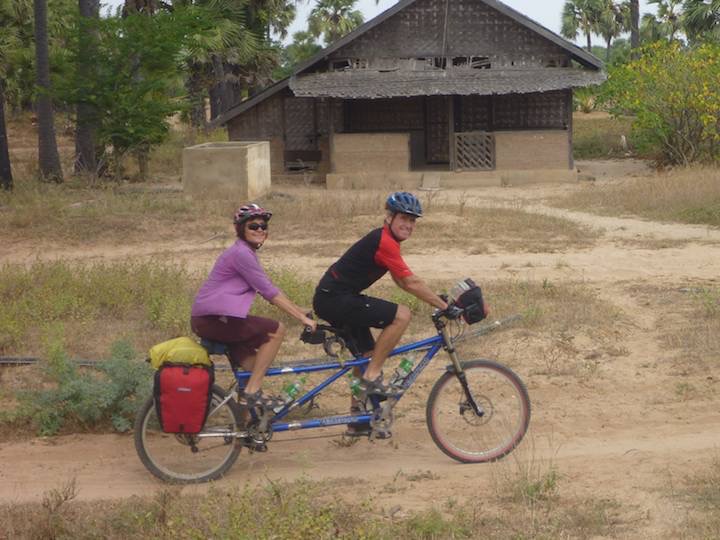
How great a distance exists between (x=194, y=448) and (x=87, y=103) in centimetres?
1692

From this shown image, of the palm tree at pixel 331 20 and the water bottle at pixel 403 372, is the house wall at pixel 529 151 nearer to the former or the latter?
the water bottle at pixel 403 372

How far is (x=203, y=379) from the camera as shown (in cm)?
636

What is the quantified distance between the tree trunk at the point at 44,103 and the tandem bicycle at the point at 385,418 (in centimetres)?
1683

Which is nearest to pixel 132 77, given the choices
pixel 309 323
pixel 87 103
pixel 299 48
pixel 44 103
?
pixel 87 103

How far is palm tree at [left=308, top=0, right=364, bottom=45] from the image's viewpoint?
54844mm

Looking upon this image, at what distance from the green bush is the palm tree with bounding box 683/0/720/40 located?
29.7 metres

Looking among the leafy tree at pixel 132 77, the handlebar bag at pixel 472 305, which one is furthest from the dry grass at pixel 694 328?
the leafy tree at pixel 132 77

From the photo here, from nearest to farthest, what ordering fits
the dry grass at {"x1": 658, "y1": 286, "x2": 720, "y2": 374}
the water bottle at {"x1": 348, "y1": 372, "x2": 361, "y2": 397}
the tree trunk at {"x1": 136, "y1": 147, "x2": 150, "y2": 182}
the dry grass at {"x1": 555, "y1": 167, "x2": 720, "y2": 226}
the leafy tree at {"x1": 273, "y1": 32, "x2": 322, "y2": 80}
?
1. the water bottle at {"x1": 348, "y1": 372, "x2": 361, "y2": 397}
2. the dry grass at {"x1": 658, "y1": 286, "x2": 720, "y2": 374}
3. the dry grass at {"x1": 555, "y1": 167, "x2": 720, "y2": 226}
4. the tree trunk at {"x1": 136, "y1": 147, "x2": 150, "y2": 182}
5. the leafy tree at {"x1": 273, "y1": 32, "x2": 322, "y2": 80}

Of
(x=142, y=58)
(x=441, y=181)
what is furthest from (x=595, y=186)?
(x=142, y=58)

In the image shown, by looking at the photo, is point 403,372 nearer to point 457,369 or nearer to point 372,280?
point 457,369

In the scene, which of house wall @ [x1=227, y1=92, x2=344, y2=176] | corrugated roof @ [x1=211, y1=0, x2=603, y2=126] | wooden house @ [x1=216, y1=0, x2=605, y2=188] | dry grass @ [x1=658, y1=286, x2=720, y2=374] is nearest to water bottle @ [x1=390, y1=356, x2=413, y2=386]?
dry grass @ [x1=658, y1=286, x2=720, y2=374]

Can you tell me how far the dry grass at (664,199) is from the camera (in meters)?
16.7

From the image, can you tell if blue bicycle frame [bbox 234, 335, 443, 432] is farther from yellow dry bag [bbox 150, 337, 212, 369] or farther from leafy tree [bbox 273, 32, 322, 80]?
leafy tree [bbox 273, 32, 322, 80]

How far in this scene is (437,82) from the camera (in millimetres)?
25000
